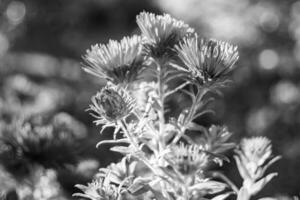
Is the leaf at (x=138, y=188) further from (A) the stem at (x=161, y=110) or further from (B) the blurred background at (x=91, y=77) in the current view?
(B) the blurred background at (x=91, y=77)

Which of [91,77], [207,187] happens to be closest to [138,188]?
[207,187]

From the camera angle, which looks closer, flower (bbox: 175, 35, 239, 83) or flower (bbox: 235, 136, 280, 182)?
flower (bbox: 175, 35, 239, 83)

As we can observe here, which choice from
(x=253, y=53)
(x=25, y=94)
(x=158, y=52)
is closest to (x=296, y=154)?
(x=253, y=53)

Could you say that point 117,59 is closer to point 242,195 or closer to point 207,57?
point 207,57

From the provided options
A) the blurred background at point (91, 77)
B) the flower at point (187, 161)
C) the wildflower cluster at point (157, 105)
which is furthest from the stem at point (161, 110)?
the blurred background at point (91, 77)

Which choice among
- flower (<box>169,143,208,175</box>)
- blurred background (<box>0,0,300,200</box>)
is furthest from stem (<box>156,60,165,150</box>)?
blurred background (<box>0,0,300,200</box>)

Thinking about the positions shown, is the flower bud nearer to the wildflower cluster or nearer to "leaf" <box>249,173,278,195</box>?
the wildflower cluster

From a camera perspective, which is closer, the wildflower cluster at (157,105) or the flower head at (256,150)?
the wildflower cluster at (157,105)
